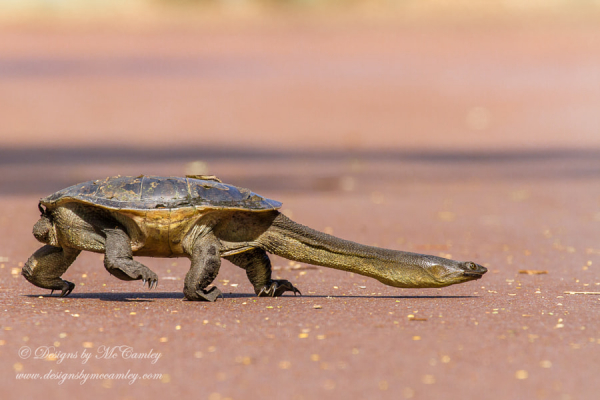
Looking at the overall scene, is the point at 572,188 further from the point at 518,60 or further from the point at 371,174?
the point at 518,60

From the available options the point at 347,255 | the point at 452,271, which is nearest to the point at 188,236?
the point at 347,255

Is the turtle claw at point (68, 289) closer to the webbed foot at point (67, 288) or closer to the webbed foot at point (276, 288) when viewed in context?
the webbed foot at point (67, 288)

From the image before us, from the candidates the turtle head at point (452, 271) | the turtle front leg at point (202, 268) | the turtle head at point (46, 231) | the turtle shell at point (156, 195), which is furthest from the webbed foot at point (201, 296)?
the turtle head at point (452, 271)

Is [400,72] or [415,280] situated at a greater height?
[400,72]

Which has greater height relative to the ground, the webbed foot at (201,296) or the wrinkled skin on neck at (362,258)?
the wrinkled skin on neck at (362,258)

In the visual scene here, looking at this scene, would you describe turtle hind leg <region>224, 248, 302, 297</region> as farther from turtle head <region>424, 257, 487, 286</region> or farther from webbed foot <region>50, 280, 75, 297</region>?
webbed foot <region>50, 280, 75, 297</region>

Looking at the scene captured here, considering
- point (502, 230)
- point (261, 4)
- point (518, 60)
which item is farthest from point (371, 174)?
point (261, 4)

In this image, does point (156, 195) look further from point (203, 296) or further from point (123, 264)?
point (203, 296)
